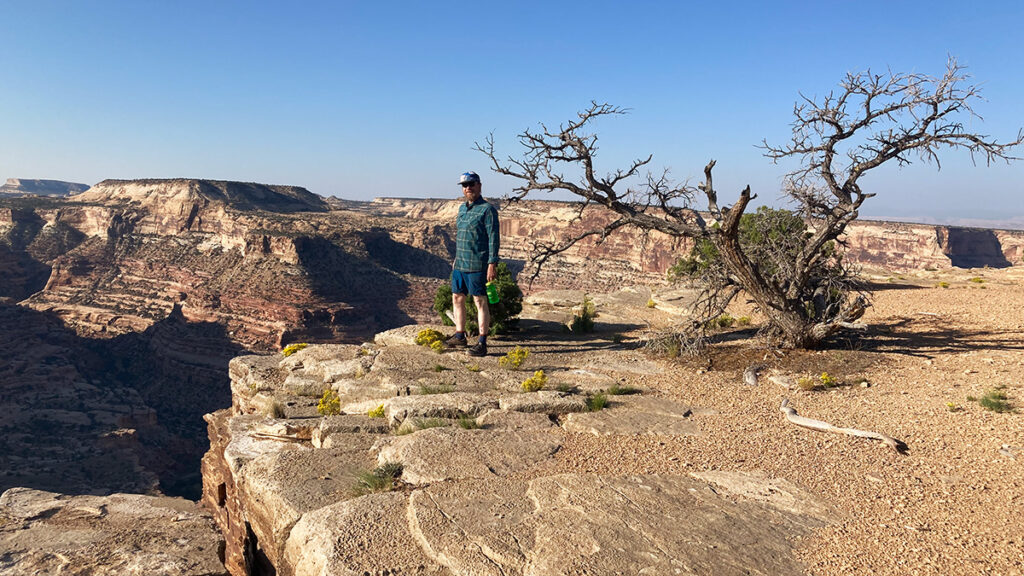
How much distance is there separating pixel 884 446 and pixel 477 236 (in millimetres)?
5614

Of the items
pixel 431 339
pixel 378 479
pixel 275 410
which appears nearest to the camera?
pixel 378 479

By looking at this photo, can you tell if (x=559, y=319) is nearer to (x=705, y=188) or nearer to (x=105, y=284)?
(x=705, y=188)

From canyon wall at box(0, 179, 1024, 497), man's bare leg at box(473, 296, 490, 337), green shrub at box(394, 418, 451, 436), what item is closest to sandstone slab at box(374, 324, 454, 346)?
man's bare leg at box(473, 296, 490, 337)

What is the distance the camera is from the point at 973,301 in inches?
495

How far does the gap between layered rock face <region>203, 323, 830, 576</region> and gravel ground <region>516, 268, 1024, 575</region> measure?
0.28m

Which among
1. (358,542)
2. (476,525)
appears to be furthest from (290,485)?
(476,525)

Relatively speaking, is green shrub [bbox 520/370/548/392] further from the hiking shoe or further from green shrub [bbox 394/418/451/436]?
the hiking shoe

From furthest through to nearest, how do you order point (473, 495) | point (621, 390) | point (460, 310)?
point (460, 310) → point (621, 390) → point (473, 495)

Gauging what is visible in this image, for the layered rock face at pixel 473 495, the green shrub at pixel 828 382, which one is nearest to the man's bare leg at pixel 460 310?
the layered rock face at pixel 473 495

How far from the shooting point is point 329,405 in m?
7.13

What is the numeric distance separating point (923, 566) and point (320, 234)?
237ft

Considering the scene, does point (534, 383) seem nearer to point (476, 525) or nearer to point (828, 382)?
point (476, 525)

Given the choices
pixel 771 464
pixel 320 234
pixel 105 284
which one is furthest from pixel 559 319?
pixel 105 284

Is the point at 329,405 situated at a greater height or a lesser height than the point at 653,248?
A: lesser
